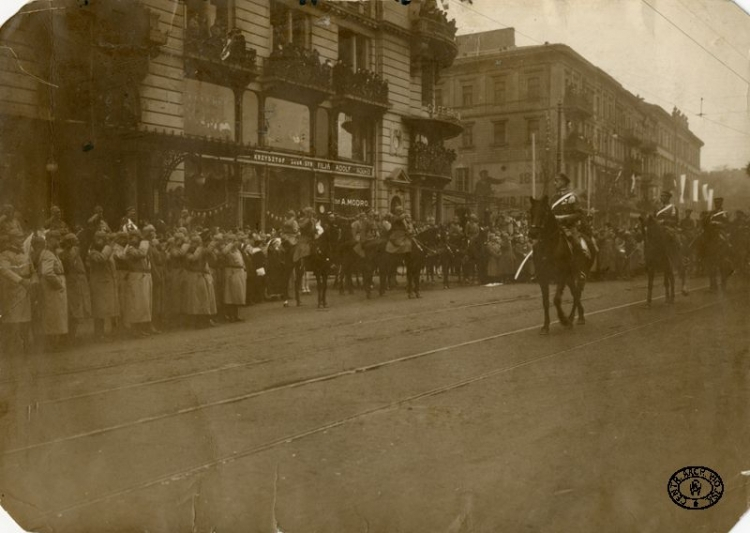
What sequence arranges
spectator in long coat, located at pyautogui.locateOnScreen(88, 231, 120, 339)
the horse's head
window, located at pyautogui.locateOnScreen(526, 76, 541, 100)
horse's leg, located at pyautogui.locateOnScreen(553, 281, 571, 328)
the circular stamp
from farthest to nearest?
horse's leg, located at pyautogui.locateOnScreen(553, 281, 571, 328)
the horse's head
window, located at pyautogui.locateOnScreen(526, 76, 541, 100)
spectator in long coat, located at pyautogui.locateOnScreen(88, 231, 120, 339)
the circular stamp

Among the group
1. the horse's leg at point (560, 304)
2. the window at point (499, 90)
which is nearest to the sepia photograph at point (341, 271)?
the window at point (499, 90)

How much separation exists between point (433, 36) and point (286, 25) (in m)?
1.03

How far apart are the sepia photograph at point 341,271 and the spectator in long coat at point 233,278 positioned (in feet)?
0.11

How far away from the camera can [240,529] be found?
3361 millimetres

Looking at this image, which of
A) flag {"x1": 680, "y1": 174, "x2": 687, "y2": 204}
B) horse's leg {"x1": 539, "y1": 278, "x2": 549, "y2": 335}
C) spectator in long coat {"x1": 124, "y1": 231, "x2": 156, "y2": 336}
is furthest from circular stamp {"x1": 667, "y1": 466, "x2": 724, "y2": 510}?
spectator in long coat {"x1": 124, "y1": 231, "x2": 156, "y2": 336}

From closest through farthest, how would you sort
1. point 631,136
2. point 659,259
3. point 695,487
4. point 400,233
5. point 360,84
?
point 695,487
point 360,84
point 400,233
point 631,136
point 659,259

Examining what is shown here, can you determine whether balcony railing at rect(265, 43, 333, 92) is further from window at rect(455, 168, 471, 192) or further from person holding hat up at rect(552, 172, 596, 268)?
person holding hat up at rect(552, 172, 596, 268)

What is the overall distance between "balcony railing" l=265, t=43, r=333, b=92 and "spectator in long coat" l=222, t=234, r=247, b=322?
1.11 metres

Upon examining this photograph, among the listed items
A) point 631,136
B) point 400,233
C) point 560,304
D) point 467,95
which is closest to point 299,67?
point 467,95

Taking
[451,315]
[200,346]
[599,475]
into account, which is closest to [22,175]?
[200,346]

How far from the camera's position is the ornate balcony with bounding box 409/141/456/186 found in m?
4.67

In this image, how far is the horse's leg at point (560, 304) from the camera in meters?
5.58

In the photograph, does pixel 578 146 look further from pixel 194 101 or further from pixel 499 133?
pixel 194 101

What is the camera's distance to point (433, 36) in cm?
450
